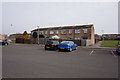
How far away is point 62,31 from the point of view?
140 feet

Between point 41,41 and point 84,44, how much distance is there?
45.1 ft

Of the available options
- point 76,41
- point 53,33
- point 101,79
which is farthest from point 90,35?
point 101,79

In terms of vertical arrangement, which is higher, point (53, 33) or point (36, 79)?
point (53, 33)

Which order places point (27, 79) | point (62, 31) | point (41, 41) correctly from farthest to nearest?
point (62, 31) → point (41, 41) → point (27, 79)

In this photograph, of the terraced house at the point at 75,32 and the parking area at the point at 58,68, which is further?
the terraced house at the point at 75,32

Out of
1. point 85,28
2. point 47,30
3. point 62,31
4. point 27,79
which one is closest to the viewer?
point 27,79

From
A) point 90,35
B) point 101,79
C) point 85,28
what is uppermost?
point 85,28

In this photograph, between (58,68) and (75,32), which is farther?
(75,32)

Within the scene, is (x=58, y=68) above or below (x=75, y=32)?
below

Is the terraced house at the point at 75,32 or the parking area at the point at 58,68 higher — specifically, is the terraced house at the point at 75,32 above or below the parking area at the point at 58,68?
above

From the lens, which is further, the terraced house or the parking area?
the terraced house

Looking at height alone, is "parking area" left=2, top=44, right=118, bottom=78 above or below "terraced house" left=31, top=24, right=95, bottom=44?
below

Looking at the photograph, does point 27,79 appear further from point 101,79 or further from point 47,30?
point 47,30

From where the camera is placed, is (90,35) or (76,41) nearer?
(76,41)
